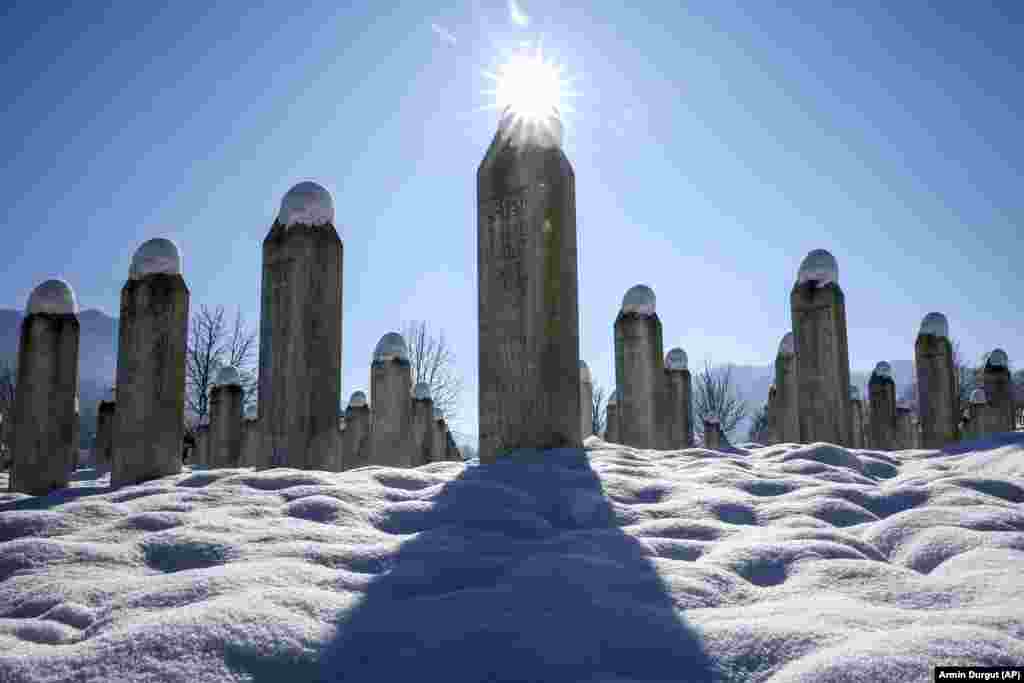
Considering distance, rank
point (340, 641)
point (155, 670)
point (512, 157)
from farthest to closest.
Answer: point (512, 157)
point (340, 641)
point (155, 670)

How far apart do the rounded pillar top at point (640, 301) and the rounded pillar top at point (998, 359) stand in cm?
1033

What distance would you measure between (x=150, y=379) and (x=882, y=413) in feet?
47.7

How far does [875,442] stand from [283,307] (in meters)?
13.6

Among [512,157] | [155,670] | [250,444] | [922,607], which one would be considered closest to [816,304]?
[512,157]

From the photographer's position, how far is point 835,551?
9.50ft

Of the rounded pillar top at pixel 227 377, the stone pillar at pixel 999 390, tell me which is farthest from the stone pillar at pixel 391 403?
the stone pillar at pixel 999 390

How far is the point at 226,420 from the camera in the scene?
13539 millimetres

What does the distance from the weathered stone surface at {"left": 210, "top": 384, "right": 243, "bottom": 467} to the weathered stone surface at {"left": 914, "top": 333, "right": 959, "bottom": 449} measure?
40.5 feet

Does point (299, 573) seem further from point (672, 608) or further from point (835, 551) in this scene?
point (835, 551)

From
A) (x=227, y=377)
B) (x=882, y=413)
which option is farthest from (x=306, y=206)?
(x=882, y=413)

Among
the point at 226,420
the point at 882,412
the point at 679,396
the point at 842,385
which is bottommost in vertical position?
the point at 226,420

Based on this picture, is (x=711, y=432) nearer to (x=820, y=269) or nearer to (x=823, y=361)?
(x=823, y=361)

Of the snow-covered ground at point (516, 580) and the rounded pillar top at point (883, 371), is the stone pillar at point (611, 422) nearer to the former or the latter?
the rounded pillar top at point (883, 371)

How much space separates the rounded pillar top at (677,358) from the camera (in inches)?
567
